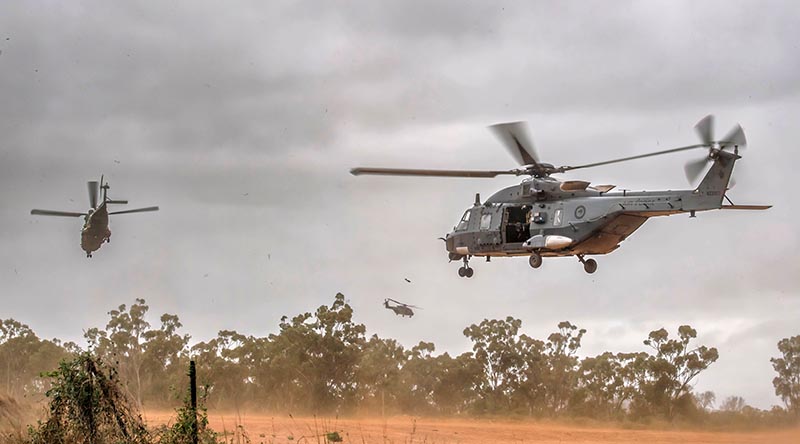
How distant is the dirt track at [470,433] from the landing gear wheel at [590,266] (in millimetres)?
7523

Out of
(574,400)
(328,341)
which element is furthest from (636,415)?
(328,341)

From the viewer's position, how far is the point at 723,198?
98.1 feet

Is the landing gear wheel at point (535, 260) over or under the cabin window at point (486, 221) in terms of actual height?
under

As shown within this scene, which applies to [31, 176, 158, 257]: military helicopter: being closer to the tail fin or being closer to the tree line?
the tree line

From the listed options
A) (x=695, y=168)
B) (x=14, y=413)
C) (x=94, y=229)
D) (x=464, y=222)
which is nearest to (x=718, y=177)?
(x=695, y=168)

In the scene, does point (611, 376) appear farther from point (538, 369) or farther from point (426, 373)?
point (426, 373)

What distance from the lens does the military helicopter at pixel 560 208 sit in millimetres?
30062

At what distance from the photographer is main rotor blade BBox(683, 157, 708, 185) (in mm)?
30203

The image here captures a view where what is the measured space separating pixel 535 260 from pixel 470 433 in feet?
35.5

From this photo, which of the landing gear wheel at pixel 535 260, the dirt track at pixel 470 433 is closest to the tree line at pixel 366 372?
the dirt track at pixel 470 433

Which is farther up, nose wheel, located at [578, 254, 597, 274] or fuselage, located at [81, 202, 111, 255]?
fuselage, located at [81, 202, 111, 255]

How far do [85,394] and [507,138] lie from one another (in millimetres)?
18231

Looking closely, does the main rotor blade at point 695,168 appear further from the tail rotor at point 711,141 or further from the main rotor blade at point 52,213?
the main rotor blade at point 52,213

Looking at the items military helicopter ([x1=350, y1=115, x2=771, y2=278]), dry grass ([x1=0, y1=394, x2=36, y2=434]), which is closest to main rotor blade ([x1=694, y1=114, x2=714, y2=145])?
military helicopter ([x1=350, y1=115, x2=771, y2=278])
